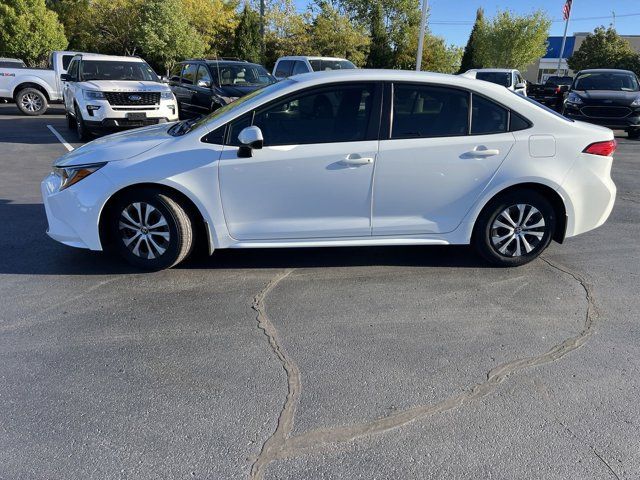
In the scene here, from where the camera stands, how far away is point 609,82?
1495 cm

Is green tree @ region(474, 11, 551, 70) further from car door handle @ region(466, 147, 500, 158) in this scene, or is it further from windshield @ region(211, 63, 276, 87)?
car door handle @ region(466, 147, 500, 158)

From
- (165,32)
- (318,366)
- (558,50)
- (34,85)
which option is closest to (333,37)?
(165,32)

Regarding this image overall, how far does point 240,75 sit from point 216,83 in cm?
69

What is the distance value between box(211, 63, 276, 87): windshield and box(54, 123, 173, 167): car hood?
25.0 feet

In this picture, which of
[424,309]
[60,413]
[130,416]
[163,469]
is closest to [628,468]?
[424,309]

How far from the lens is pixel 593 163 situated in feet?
15.1

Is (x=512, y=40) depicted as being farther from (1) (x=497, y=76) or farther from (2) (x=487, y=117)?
(2) (x=487, y=117)

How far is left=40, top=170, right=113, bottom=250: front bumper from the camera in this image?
4242 mm

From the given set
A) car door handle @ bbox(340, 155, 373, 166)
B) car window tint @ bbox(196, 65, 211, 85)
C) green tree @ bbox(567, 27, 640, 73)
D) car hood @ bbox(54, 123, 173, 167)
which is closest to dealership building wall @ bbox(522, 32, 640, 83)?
green tree @ bbox(567, 27, 640, 73)

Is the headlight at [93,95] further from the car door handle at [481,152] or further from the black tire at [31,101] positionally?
the car door handle at [481,152]

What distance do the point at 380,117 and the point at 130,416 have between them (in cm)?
297

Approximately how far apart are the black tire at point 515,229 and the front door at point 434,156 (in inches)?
10.5

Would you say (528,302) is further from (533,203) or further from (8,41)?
(8,41)

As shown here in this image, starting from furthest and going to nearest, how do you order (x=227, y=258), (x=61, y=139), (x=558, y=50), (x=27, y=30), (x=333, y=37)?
1. (x=558, y=50)
2. (x=333, y=37)
3. (x=27, y=30)
4. (x=61, y=139)
5. (x=227, y=258)
